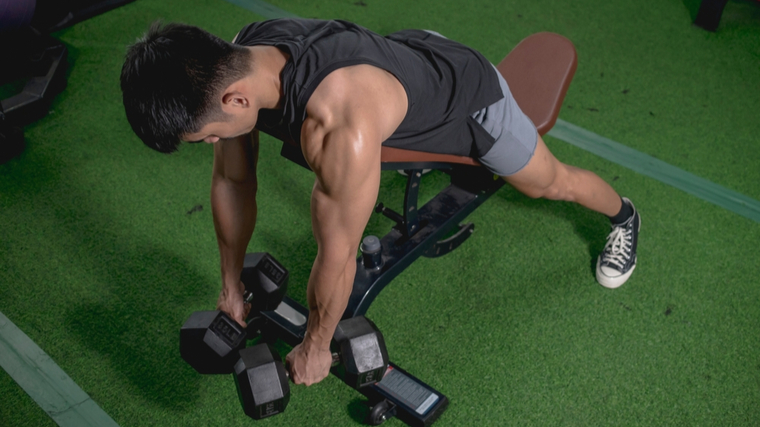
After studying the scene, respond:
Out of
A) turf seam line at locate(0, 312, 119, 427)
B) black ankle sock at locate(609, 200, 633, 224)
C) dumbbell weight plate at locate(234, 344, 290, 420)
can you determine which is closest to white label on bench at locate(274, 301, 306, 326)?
dumbbell weight plate at locate(234, 344, 290, 420)

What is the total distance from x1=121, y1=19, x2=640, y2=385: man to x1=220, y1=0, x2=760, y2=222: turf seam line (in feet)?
3.40

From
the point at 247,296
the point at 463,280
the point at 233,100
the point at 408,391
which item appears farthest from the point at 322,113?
the point at 463,280

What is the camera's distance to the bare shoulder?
1.22 meters

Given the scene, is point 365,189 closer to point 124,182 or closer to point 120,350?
point 120,350

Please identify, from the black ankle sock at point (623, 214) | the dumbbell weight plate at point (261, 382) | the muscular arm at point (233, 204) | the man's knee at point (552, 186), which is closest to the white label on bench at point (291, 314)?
the muscular arm at point (233, 204)

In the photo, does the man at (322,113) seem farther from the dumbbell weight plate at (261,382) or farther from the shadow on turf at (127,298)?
the shadow on turf at (127,298)

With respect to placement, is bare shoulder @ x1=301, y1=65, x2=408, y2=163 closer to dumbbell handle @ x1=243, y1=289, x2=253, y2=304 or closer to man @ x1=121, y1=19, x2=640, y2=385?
man @ x1=121, y1=19, x2=640, y2=385

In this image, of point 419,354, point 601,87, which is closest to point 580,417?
point 419,354

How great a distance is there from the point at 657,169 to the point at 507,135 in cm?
126

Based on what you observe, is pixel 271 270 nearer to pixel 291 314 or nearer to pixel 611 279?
pixel 291 314

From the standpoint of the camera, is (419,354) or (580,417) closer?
(580,417)

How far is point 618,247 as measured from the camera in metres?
2.12

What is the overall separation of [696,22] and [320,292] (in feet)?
10.8

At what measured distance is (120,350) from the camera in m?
1.88
